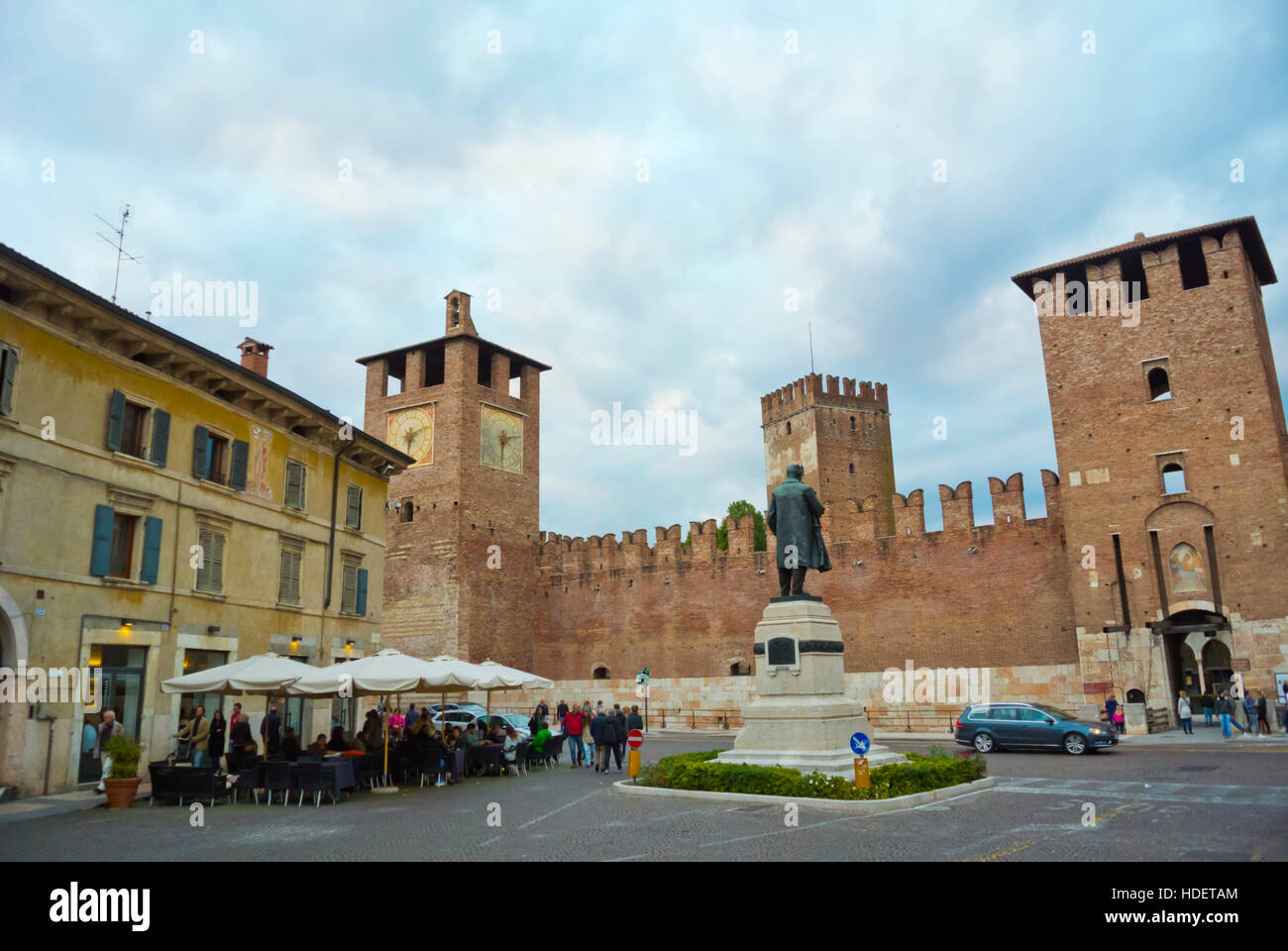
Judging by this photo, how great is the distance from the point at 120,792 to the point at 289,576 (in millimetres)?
8186

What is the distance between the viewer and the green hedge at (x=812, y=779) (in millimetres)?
11281

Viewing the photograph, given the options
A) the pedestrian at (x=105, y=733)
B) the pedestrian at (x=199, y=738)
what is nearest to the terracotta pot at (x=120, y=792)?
the pedestrian at (x=199, y=738)

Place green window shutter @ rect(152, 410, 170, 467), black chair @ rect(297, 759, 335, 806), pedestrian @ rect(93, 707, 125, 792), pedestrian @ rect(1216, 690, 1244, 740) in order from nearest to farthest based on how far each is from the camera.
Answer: black chair @ rect(297, 759, 335, 806), pedestrian @ rect(93, 707, 125, 792), green window shutter @ rect(152, 410, 170, 467), pedestrian @ rect(1216, 690, 1244, 740)

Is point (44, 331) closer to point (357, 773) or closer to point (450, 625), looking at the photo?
point (357, 773)

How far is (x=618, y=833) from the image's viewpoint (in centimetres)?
977

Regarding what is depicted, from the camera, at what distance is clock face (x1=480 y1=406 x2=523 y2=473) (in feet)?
130

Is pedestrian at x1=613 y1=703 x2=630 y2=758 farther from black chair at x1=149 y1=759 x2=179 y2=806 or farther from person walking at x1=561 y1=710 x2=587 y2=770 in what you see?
black chair at x1=149 y1=759 x2=179 y2=806

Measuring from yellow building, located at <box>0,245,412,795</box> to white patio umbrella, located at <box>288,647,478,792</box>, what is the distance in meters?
3.98

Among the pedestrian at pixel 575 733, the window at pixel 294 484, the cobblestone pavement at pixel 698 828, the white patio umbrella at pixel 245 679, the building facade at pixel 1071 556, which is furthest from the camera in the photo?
the building facade at pixel 1071 556

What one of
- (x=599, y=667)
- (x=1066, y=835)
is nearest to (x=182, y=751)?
(x=1066, y=835)

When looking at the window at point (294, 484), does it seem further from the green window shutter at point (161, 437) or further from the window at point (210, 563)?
the green window shutter at point (161, 437)

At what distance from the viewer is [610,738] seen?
18.2 metres

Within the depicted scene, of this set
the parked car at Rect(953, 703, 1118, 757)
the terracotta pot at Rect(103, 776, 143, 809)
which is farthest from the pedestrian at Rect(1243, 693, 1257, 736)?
the terracotta pot at Rect(103, 776, 143, 809)

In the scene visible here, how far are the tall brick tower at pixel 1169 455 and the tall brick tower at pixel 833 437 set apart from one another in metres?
27.8
